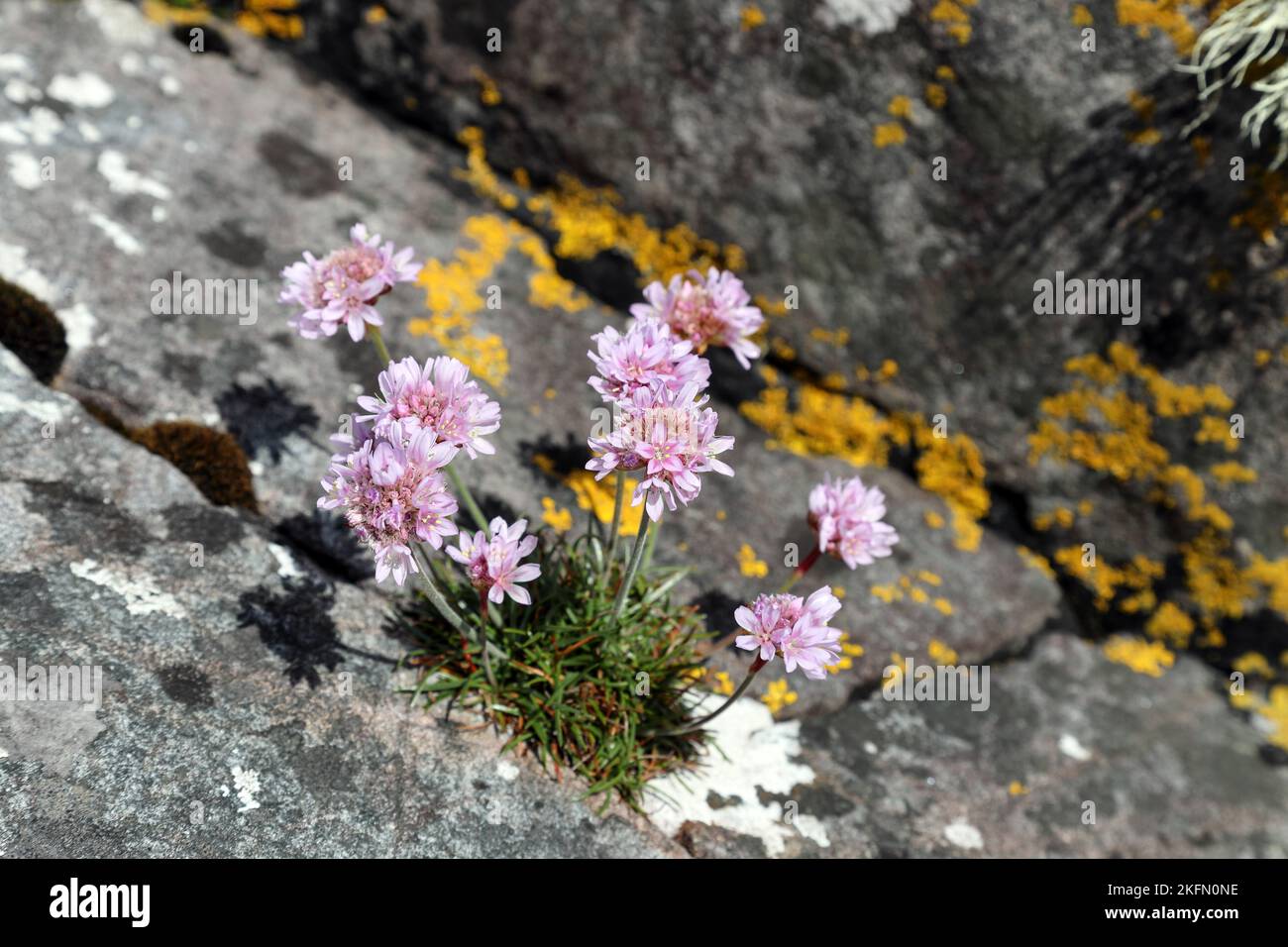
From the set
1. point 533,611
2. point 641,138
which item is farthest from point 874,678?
point 641,138

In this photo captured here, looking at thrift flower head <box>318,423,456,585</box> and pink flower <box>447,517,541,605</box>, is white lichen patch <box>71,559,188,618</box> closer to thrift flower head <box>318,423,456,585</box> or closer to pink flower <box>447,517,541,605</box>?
thrift flower head <box>318,423,456,585</box>

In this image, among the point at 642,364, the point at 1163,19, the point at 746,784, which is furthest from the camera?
the point at 1163,19

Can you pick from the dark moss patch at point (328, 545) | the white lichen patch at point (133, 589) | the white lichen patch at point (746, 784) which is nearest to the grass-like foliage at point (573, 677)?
the white lichen patch at point (746, 784)

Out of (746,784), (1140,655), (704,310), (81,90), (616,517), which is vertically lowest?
(746,784)

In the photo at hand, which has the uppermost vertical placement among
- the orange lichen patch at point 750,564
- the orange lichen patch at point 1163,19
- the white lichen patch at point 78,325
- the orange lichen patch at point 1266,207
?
the orange lichen patch at point 1163,19

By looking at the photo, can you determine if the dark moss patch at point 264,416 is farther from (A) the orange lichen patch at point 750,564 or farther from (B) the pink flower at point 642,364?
(A) the orange lichen patch at point 750,564

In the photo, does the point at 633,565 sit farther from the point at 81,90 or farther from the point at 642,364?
the point at 81,90

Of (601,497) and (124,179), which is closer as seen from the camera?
(601,497)

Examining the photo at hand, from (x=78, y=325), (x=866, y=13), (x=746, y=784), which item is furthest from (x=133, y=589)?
(x=866, y=13)
